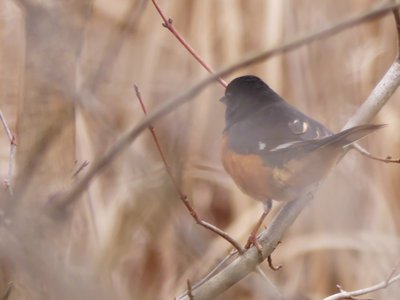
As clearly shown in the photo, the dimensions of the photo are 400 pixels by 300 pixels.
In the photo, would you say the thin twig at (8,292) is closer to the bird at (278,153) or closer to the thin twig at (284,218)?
the thin twig at (284,218)

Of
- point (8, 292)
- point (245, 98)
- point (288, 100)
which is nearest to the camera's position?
point (8, 292)

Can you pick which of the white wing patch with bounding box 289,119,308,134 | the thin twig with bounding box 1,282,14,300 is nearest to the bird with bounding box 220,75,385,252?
the white wing patch with bounding box 289,119,308,134

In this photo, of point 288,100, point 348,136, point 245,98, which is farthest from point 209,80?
point 288,100

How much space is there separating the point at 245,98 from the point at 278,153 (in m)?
0.27

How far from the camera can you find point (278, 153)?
1.49 meters

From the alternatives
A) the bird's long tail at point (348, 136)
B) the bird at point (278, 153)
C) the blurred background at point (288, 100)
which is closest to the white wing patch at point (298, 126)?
the bird at point (278, 153)

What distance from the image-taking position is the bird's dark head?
1.71 meters

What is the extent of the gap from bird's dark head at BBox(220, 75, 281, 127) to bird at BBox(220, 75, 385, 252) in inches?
1.7

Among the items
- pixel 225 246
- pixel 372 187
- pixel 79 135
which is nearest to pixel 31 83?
pixel 79 135

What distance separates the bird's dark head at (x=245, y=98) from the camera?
1707 mm

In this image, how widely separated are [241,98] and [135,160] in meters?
0.72

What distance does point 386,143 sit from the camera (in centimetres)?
279

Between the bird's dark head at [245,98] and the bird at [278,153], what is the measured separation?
0.04 m

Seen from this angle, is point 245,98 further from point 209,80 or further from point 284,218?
point 209,80
